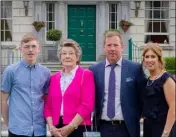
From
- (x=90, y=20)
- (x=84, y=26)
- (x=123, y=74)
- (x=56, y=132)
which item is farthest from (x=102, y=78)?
(x=84, y=26)

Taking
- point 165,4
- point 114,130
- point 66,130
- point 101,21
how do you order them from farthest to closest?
1. point 165,4
2. point 101,21
3. point 114,130
4. point 66,130

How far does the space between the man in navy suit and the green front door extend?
48.0 feet

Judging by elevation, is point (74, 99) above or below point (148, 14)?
below

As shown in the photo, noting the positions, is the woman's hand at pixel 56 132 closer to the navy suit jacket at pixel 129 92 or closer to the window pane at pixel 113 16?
the navy suit jacket at pixel 129 92

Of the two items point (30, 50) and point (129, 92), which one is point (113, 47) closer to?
point (129, 92)

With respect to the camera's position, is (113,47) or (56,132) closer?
(56,132)

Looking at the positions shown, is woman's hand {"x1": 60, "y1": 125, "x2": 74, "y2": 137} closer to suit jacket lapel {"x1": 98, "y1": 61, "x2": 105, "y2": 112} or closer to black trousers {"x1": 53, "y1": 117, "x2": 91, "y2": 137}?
black trousers {"x1": 53, "y1": 117, "x2": 91, "y2": 137}

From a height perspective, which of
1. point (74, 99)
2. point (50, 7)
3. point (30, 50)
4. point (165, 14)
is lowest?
point (74, 99)

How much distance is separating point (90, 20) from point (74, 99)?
1524 cm

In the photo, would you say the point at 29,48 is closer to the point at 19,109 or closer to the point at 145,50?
the point at 19,109

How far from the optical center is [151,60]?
15.7ft

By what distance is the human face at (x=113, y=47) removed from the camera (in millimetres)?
4878

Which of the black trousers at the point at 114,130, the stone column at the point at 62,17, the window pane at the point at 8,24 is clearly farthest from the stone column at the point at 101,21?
the black trousers at the point at 114,130

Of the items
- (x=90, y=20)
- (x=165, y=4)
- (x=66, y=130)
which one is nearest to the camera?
(x=66, y=130)
